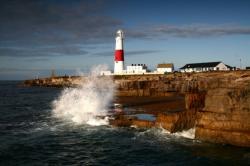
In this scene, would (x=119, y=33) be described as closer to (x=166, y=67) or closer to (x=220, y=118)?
(x=166, y=67)

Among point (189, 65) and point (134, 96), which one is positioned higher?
point (189, 65)

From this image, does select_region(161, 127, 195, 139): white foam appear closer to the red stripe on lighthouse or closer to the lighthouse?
the lighthouse

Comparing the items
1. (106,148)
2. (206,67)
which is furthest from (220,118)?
(206,67)

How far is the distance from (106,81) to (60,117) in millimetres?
41931

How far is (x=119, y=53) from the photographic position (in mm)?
72312

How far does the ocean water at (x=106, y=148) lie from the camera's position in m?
15.8

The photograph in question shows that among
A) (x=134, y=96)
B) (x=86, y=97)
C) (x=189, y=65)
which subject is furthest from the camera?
(x=189, y=65)

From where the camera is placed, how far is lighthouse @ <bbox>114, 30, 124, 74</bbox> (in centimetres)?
7081

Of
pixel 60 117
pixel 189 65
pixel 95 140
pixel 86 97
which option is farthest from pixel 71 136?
pixel 189 65

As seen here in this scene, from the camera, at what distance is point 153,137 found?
64.9 feet

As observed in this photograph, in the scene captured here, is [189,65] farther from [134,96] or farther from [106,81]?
[134,96]

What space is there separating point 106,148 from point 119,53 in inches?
2172

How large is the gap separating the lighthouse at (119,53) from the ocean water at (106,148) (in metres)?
48.4

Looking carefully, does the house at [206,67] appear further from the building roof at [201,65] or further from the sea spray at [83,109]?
the sea spray at [83,109]
